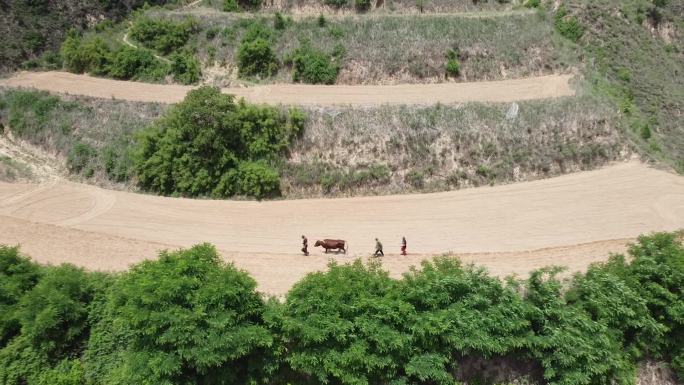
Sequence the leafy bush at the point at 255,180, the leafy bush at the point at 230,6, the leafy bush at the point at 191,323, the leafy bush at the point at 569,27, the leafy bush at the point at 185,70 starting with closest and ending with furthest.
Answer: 1. the leafy bush at the point at 191,323
2. the leafy bush at the point at 255,180
3. the leafy bush at the point at 185,70
4. the leafy bush at the point at 230,6
5. the leafy bush at the point at 569,27

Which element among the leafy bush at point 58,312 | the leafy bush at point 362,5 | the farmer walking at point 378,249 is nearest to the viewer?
the leafy bush at point 58,312

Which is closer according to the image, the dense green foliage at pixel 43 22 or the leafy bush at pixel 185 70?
the leafy bush at pixel 185 70

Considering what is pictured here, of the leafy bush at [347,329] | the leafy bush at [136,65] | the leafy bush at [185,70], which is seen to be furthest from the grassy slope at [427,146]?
the leafy bush at [347,329]

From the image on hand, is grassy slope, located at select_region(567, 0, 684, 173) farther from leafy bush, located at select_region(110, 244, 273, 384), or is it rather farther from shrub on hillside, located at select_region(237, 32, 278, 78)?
leafy bush, located at select_region(110, 244, 273, 384)

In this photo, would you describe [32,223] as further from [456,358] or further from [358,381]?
[456,358]

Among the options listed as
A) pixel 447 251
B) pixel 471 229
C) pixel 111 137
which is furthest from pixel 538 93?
pixel 111 137

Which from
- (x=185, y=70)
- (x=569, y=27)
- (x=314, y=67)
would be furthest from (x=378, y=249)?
(x=569, y=27)

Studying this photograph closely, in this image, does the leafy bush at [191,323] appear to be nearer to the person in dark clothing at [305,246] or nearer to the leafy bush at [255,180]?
the person in dark clothing at [305,246]
